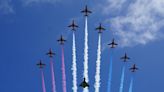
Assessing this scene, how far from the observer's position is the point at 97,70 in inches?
6718

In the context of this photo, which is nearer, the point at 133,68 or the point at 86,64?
the point at 86,64

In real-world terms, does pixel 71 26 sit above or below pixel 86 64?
above

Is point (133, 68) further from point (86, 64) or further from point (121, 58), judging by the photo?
point (86, 64)

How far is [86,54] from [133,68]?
25899 millimetres

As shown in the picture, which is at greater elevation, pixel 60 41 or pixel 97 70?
pixel 60 41

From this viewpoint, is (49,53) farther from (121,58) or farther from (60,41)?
(121,58)

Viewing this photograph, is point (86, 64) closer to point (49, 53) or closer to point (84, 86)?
point (84, 86)

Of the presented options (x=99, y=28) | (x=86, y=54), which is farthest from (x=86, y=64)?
(x=99, y=28)

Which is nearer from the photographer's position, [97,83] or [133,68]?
[97,83]

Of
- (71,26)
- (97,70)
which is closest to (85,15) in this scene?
(71,26)

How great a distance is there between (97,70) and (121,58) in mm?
16679

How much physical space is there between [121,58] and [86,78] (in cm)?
2101

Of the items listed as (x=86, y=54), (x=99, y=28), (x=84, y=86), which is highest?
A: (x=99, y=28)

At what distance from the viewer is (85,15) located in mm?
171750
